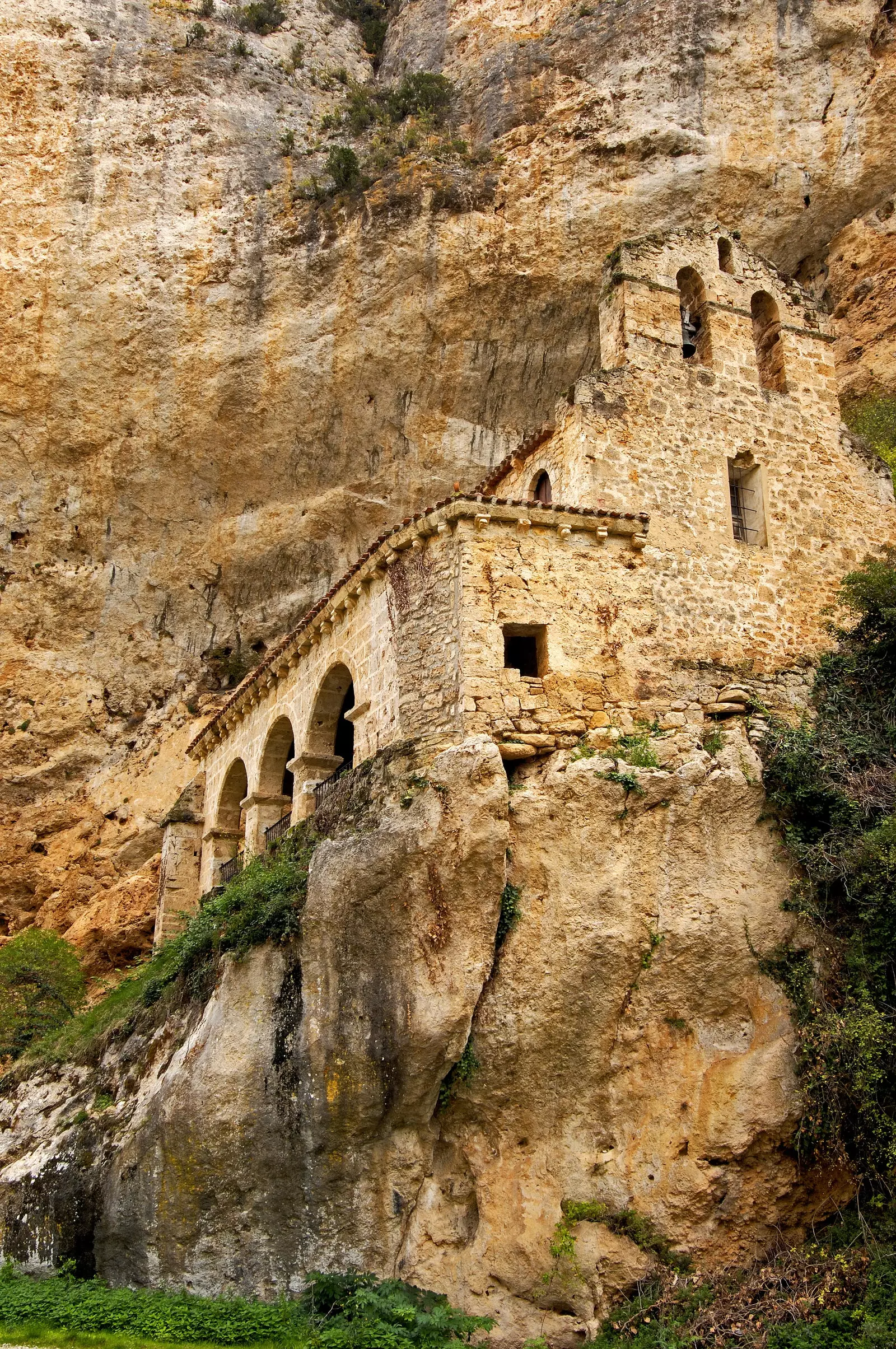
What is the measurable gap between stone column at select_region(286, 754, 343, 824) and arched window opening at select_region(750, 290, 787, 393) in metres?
8.84

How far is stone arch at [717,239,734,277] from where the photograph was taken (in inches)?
723

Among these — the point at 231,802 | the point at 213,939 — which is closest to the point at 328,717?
the point at 213,939

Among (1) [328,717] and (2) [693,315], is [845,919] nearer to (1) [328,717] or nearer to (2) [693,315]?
A: (1) [328,717]

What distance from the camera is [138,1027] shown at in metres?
15.1

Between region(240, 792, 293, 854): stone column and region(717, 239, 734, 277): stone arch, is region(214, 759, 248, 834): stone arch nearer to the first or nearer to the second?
region(240, 792, 293, 854): stone column

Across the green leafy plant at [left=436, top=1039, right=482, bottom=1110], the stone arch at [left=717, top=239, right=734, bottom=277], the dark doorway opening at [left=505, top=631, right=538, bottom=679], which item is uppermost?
the stone arch at [left=717, top=239, right=734, bottom=277]

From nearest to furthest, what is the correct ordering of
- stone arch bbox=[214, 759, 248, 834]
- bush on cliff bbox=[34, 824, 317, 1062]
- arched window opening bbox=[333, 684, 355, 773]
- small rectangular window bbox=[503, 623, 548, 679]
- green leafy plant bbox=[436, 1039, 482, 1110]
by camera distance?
green leafy plant bbox=[436, 1039, 482, 1110], bush on cliff bbox=[34, 824, 317, 1062], small rectangular window bbox=[503, 623, 548, 679], arched window opening bbox=[333, 684, 355, 773], stone arch bbox=[214, 759, 248, 834]

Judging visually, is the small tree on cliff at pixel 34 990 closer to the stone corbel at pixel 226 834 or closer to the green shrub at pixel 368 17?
the stone corbel at pixel 226 834

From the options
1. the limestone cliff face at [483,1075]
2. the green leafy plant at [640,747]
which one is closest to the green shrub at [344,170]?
the green leafy plant at [640,747]

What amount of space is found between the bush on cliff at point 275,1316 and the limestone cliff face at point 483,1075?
0.79 ft

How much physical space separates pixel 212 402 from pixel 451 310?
5125mm

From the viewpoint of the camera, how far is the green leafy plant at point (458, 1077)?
12617mm

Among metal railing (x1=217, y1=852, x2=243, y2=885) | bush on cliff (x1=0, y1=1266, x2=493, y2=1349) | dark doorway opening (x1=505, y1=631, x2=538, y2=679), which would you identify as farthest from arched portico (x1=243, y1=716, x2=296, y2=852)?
bush on cliff (x1=0, y1=1266, x2=493, y2=1349)

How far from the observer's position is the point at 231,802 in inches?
875
